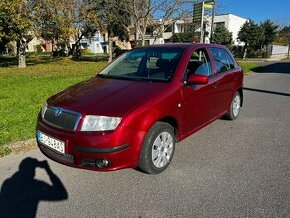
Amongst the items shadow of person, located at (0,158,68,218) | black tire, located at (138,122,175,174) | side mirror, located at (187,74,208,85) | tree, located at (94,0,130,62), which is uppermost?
tree, located at (94,0,130,62)

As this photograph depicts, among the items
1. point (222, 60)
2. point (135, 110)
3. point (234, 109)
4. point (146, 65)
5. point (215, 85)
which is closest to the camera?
point (135, 110)

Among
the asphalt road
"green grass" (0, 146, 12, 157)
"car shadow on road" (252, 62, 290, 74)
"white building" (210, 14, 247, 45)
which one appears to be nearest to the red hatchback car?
the asphalt road

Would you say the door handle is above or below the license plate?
above

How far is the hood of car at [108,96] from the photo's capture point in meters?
3.41

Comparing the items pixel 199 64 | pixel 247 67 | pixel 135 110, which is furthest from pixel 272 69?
pixel 135 110

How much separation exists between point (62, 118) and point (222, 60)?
3.34m

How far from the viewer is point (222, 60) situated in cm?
560

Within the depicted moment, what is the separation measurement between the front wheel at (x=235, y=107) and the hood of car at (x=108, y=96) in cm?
260

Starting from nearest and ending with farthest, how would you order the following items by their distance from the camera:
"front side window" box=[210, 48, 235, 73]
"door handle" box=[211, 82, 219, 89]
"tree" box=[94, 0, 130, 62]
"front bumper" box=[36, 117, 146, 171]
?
"front bumper" box=[36, 117, 146, 171] < "door handle" box=[211, 82, 219, 89] < "front side window" box=[210, 48, 235, 73] < "tree" box=[94, 0, 130, 62]

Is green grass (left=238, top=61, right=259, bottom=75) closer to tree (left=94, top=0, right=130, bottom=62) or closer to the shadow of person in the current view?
tree (left=94, top=0, right=130, bottom=62)

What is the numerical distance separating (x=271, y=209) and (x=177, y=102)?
1.69 meters

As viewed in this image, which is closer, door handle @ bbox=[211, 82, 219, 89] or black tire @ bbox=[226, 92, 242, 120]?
door handle @ bbox=[211, 82, 219, 89]

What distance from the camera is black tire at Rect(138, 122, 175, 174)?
3.56 m

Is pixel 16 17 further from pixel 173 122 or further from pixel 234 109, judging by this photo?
pixel 173 122
